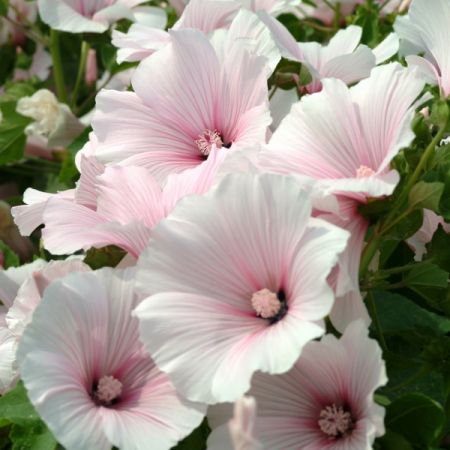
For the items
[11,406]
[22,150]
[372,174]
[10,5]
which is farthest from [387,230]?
[10,5]

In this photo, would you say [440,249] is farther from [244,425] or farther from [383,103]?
[244,425]

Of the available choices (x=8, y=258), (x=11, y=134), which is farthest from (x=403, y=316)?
(x=11, y=134)

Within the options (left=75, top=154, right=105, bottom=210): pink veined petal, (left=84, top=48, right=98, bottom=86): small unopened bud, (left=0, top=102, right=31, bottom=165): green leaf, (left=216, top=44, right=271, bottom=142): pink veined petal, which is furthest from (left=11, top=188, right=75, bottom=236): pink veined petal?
(left=84, top=48, right=98, bottom=86): small unopened bud

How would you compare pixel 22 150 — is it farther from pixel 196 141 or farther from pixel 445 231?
pixel 445 231

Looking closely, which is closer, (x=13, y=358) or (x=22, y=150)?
(x=13, y=358)

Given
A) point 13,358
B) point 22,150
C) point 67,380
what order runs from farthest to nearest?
point 22,150 < point 13,358 < point 67,380

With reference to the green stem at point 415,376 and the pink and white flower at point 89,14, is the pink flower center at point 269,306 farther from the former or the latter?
the pink and white flower at point 89,14
